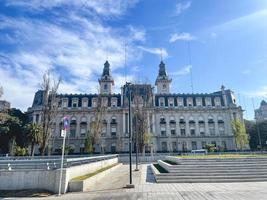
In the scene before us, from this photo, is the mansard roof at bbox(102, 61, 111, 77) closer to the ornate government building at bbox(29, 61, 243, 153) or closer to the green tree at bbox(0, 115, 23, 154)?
the ornate government building at bbox(29, 61, 243, 153)

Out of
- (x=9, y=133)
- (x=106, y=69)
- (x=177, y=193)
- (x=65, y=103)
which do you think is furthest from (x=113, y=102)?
(x=177, y=193)

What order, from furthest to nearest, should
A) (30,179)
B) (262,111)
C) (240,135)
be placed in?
(262,111)
(240,135)
(30,179)

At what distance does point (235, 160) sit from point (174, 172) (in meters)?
5.83

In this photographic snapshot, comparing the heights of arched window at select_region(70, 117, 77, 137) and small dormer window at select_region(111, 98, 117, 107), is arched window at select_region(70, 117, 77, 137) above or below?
below

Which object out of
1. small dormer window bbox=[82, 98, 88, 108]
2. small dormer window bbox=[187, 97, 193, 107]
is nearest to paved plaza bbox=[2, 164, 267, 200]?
small dormer window bbox=[82, 98, 88, 108]

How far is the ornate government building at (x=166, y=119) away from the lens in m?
63.0

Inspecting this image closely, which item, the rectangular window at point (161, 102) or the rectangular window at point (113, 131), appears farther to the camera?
the rectangular window at point (161, 102)

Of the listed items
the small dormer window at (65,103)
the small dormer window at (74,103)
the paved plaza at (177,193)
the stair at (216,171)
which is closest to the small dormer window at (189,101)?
the small dormer window at (74,103)

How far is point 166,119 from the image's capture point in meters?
65.2

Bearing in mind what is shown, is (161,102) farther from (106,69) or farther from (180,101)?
(106,69)

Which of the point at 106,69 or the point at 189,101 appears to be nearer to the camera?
the point at 189,101

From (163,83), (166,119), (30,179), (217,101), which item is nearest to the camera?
(30,179)

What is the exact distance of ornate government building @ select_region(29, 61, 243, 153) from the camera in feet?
207

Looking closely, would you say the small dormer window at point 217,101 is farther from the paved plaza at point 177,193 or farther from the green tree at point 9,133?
the paved plaza at point 177,193
